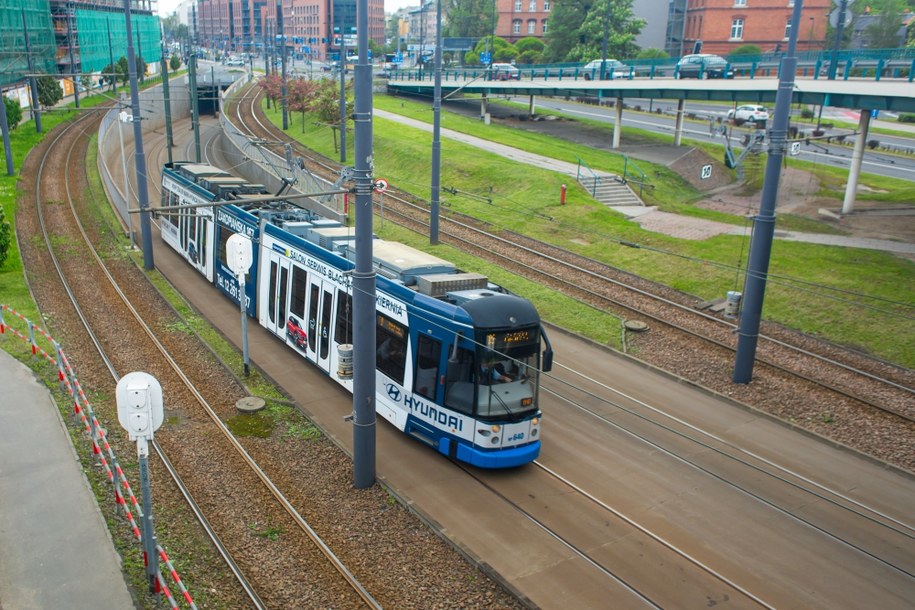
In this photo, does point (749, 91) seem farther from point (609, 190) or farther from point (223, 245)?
point (223, 245)

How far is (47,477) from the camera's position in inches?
478

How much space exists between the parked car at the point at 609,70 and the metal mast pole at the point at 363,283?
43010 mm

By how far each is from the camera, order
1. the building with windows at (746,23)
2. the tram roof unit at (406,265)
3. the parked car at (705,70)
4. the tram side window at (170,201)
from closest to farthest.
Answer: the tram roof unit at (406,265) < the tram side window at (170,201) < the parked car at (705,70) < the building with windows at (746,23)

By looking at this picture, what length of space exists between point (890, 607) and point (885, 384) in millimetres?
8027

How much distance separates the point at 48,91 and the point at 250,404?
55.1m

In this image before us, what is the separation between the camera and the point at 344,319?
49.8 ft

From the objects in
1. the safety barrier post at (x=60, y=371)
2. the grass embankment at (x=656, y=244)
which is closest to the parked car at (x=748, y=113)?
the grass embankment at (x=656, y=244)

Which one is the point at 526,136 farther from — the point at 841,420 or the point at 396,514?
the point at 396,514

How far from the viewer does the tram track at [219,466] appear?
1004 centimetres

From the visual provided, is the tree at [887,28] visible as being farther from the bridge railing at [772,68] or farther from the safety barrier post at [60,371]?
the safety barrier post at [60,371]

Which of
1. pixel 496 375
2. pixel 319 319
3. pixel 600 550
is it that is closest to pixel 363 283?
pixel 496 375

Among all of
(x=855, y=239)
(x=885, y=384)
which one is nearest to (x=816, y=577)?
(x=885, y=384)

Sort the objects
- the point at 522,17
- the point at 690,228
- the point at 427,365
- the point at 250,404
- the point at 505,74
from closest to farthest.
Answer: the point at 427,365 → the point at 250,404 → the point at 690,228 → the point at 505,74 → the point at 522,17

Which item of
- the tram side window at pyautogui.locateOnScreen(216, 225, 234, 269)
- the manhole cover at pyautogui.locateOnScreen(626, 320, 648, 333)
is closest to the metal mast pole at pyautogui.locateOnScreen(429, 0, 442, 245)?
the tram side window at pyautogui.locateOnScreen(216, 225, 234, 269)
